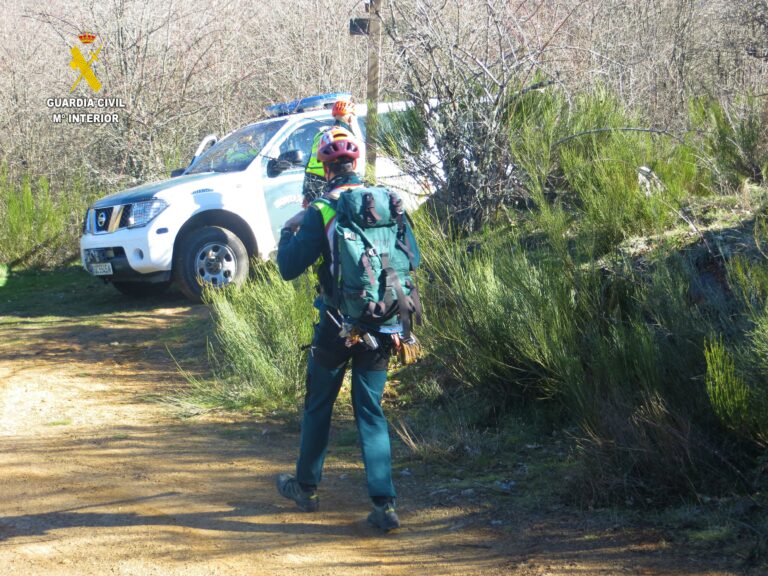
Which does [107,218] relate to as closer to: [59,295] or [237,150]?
[237,150]

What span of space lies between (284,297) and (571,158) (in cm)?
263

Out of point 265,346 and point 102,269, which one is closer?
point 265,346

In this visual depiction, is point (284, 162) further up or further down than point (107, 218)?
further up

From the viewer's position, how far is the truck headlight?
10.3 meters

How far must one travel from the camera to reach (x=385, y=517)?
434 centimetres

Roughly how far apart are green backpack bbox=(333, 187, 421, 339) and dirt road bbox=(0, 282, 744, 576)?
1.03m

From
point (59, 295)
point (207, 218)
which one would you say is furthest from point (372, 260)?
point (59, 295)

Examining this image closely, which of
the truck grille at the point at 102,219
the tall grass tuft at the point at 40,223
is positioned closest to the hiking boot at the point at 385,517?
the truck grille at the point at 102,219

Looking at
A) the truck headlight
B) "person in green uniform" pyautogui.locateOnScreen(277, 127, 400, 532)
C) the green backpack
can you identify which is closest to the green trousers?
"person in green uniform" pyautogui.locateOnScreen(277, 127, 400, 532)

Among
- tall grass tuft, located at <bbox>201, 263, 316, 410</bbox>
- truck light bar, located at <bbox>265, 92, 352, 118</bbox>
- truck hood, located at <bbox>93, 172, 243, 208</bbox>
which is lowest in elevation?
tall grass tuft, located at <bbox>201, 263, 316, 410</bbox>

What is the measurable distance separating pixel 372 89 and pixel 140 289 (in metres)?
4.06

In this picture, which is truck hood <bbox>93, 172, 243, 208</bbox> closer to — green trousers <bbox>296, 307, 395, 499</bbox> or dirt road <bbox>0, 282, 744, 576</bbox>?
dirt road <bbox>0, 282, 744, 576</bbox>

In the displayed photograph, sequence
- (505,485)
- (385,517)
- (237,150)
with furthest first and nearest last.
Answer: (237,150) < (505,485) < (385,517)

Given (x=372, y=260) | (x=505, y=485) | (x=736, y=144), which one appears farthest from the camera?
(x=736, y=144)
